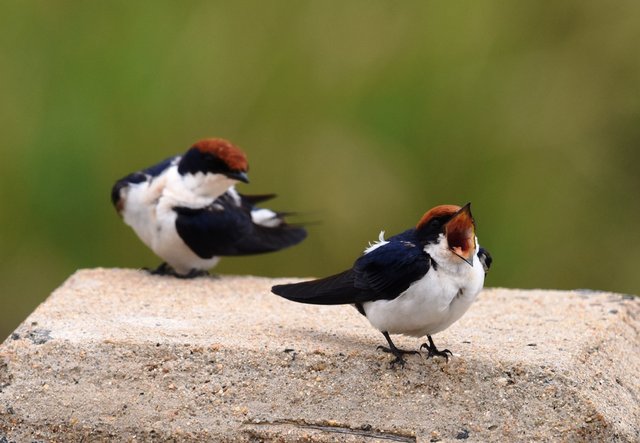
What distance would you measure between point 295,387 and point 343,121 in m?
2.22

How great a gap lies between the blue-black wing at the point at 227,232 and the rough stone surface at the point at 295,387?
1.11m

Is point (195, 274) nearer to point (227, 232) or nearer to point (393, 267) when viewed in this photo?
point (227, 232)

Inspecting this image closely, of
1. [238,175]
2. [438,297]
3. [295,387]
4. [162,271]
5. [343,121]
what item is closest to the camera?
[438,297]

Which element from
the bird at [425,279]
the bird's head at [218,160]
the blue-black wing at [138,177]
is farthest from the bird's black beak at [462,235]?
the blue-black wing at [138,177]

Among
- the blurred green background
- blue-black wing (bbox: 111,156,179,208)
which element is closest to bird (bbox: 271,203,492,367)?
blue-black wing (bbox: 111,156,179,208)

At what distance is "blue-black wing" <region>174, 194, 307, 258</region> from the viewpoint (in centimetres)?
545

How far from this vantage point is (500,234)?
5.88m

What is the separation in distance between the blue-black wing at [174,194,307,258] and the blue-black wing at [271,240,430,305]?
4.09ft

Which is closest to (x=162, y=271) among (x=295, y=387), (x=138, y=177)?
(x=138, y=177)

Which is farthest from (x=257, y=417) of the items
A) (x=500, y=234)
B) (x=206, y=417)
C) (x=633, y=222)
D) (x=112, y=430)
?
(x=633, y=222)

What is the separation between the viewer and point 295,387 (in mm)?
3959

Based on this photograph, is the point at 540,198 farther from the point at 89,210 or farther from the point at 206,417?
the point at 206,417

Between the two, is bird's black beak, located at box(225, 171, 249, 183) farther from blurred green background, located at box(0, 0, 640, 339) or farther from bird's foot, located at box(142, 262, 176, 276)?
blurred green background, located at box(0, 0, 640, 339)

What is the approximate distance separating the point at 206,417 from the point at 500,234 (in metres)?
2.31
